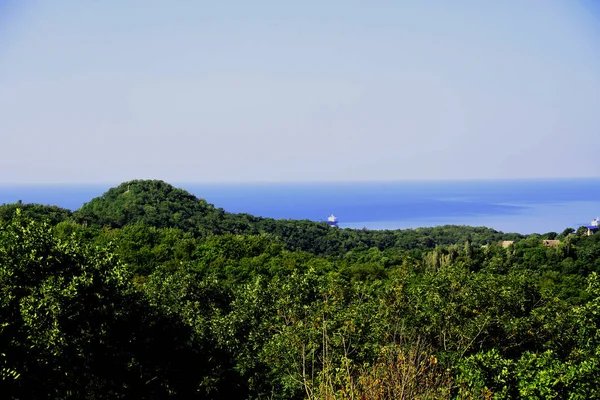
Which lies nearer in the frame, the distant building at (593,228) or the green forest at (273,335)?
the green forest at (273,335)

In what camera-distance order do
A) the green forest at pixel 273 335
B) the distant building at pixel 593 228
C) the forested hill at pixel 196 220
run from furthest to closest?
1. the distant building at pixel 593 228
2. the forested hill at pixel 196 220
3. the green forest at pixel 273 335

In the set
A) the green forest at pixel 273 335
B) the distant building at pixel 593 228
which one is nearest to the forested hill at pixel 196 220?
the distant building at pixel 593 228

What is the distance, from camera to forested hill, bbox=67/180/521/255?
52.4 m

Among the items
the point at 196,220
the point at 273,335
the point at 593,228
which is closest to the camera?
the point at 273,335

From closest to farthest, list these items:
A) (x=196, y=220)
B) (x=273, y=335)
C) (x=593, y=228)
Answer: (x=273, y=335) < (x=196, y=220) < (x=593, y=228)

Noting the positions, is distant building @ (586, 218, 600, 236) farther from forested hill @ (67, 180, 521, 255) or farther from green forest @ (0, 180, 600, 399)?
green forest @ (0, 180, 600, 399)

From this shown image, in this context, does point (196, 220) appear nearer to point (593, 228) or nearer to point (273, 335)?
point (273, 335)

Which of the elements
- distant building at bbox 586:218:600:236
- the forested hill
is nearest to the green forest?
the forested hill

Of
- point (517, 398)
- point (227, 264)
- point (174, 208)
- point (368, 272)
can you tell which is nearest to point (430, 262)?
point (368, 272)

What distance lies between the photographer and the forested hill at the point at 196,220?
52.4m

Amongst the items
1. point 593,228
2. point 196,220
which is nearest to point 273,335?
point 196,220

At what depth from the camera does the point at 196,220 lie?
181ft

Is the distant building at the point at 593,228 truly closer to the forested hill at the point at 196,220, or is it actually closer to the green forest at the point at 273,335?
the forested hill at the point at 196,220

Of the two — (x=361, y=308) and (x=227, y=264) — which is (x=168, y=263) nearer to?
(x=227, y=264)
